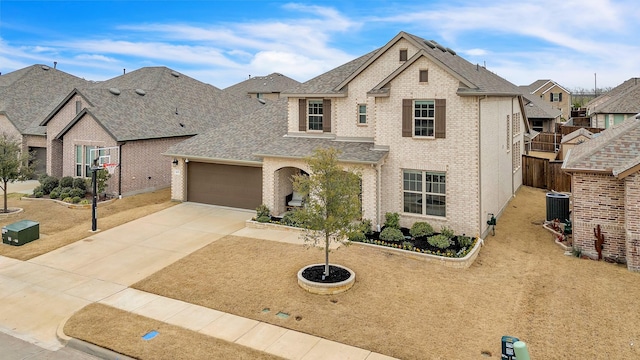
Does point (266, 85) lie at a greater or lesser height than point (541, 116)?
greater

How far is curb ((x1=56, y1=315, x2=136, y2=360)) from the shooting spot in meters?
9.30

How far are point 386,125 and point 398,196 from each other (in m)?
3.04

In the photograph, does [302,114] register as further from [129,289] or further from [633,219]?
[633,219]

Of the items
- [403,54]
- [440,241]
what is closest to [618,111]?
[403,54]

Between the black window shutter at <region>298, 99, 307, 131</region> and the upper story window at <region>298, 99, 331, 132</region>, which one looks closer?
the upper story window at <region>298, 99, 331, 132</region>

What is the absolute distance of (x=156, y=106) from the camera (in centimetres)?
3062

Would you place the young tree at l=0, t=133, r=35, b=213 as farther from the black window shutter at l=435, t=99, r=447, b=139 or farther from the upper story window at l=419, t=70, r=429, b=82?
the black window shutter at l=435, t=99, r=447, b=139

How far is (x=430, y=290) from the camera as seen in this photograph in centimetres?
1238

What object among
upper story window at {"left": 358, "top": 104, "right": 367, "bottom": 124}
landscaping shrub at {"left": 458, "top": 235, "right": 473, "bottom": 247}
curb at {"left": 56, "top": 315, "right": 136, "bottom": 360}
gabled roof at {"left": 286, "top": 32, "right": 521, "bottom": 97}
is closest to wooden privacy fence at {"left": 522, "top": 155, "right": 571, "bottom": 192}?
gabled roof at {"left": 286, "top": 32, "right": 521, "bottom": 97}

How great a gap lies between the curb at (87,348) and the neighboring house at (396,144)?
10.9 meters

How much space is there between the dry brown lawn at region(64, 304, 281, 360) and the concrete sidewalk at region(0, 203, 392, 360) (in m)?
0.29

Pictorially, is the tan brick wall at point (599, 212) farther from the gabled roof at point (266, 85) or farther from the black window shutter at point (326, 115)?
the gabled roof at point (266, 85)

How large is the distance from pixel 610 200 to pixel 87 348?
53.2ft

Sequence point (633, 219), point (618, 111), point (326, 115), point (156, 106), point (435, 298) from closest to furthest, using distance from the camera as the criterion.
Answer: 1. point (435, 298)
2. point (633, 219)
3. point (326, 115)
4. point (156, 106)
5. point (618, 111)
